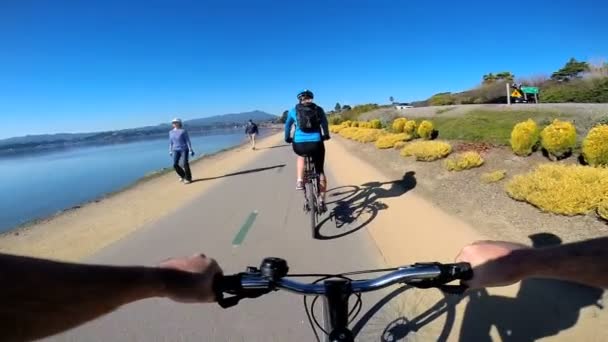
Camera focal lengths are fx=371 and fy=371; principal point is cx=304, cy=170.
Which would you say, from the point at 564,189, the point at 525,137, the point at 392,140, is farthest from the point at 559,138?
the point at 392,140

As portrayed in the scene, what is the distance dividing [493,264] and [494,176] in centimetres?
751

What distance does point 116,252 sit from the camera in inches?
247

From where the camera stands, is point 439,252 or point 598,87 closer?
point 439,252

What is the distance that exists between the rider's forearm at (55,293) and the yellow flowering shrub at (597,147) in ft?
26.3

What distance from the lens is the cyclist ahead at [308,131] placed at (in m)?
Result: 6.27

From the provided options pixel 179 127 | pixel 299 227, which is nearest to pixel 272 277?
pixel 299 227

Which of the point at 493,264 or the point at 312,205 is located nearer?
the point at 493,264

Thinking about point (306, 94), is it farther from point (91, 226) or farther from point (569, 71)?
point (569, 71)

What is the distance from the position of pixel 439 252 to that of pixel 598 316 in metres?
1.90

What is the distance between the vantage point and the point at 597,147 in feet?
21.9

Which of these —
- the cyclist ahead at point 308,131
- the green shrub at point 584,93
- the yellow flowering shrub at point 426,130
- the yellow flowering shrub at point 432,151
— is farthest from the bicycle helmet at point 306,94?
the green shrub at point 584,93

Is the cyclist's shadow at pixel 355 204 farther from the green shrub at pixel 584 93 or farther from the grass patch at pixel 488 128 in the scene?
the green shrub at pixel 584 93

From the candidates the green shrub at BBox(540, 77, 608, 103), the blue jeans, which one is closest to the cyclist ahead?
the blue jeans

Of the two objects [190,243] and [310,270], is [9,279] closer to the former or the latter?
[310,270]
